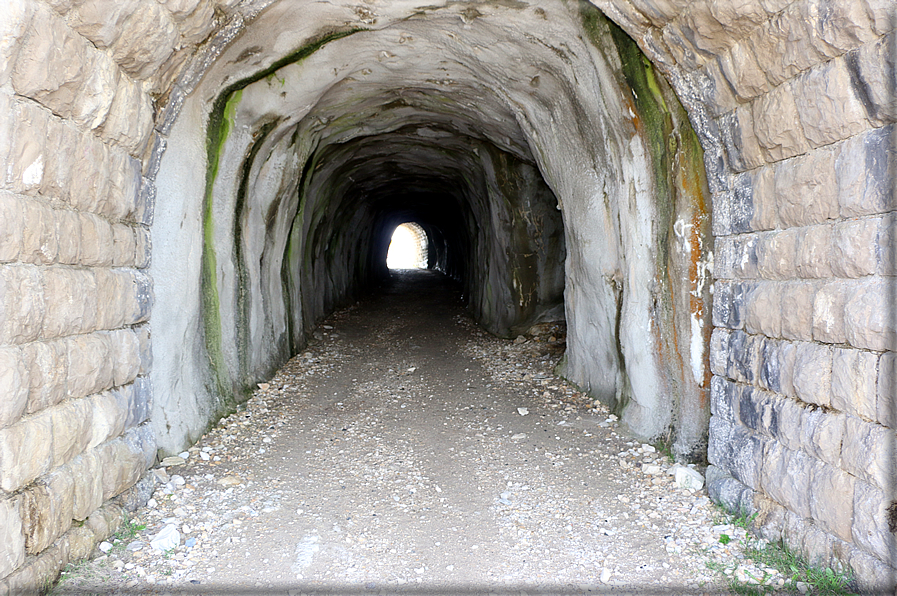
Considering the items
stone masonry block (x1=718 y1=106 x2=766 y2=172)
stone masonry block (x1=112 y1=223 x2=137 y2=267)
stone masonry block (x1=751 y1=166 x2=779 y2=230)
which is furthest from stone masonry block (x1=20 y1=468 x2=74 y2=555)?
stone masonry block (x1=718 y1=106 x2=766 y2=172)

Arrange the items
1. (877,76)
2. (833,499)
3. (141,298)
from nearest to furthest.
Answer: (877,76) < (833,499) < (141,298)

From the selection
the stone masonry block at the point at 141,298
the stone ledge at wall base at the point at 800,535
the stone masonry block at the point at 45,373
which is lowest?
the stone ledge at wall base at the point at 800,535

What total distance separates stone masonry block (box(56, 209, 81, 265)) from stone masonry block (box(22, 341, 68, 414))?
18.7 inches

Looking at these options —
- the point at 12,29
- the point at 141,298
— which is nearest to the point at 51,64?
the point at 12,29

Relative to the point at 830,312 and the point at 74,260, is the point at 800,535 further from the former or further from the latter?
the point at 74,260

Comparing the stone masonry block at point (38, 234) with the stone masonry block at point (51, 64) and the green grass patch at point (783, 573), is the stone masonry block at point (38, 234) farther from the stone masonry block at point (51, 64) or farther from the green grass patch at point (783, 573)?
the green grass patch at point (783, 573)

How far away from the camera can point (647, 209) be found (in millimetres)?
4910

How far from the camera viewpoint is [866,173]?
267cm

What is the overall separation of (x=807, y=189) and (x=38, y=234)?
158 inches

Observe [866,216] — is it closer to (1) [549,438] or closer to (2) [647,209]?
(2) [647,209]

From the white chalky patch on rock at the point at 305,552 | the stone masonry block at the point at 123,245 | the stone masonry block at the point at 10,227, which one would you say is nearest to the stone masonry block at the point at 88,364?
the stone masonry block at the point at 123,245

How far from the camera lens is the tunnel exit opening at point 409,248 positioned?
107 feet

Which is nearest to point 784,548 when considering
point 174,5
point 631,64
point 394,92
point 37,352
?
point 631,64

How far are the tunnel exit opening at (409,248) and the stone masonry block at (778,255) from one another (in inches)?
1095
